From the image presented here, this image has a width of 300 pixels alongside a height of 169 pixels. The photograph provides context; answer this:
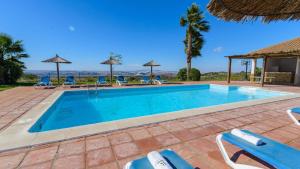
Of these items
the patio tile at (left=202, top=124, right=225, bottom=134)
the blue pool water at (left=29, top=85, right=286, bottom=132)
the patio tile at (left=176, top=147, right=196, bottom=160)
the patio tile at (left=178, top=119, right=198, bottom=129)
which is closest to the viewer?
the patio tile at (left=176, top=147, right=196, bottom=160)

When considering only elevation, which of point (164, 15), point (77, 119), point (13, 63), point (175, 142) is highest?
point (164, 15)

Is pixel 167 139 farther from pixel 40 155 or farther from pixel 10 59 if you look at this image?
pixel 10 59

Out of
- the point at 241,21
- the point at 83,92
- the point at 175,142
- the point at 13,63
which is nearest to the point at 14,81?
the point at 13,63

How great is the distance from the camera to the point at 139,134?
2.85 m

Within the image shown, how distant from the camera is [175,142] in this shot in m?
2.56

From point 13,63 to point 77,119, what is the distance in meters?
11.0

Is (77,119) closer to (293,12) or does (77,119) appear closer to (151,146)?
(151,146)

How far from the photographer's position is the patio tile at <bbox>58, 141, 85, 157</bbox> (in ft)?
7.30

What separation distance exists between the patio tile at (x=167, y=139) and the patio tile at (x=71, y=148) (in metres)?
1.23

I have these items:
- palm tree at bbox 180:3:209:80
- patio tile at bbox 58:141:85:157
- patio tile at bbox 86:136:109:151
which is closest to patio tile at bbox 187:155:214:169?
patio tile at bbox 86:136:109:151

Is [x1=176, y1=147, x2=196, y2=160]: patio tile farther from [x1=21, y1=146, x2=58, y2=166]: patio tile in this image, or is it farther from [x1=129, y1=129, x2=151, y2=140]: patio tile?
[x1=21, y1=146, x2=58, y2=166]: patio tile

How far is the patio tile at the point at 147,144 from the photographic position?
2326 mm

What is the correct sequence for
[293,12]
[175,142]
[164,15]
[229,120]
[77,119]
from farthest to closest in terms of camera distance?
[164,15], [77,119], [229,120], [175,142], [293,12]

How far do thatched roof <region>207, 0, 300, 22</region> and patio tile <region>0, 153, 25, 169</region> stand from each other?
3.58 metres
